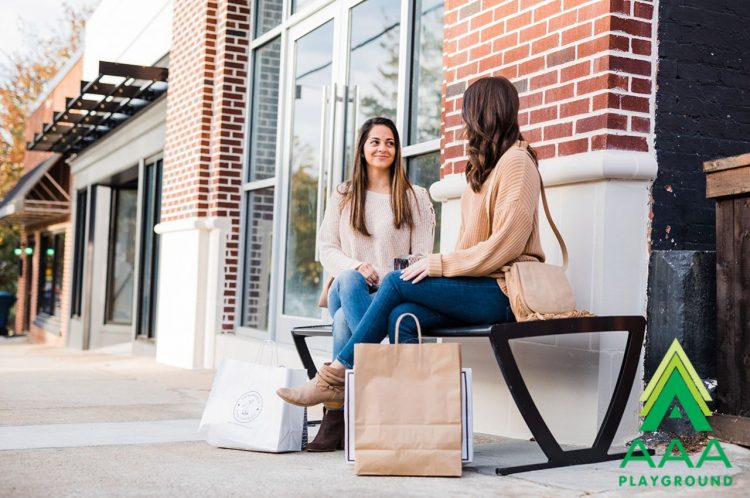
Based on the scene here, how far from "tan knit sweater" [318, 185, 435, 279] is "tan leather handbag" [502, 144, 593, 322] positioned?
0.97 m

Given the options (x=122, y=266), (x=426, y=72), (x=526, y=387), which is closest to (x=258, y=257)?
(x=426, y=72)

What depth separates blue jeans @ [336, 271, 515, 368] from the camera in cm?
371

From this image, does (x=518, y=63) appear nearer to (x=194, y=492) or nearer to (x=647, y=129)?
(x=647, y=129)

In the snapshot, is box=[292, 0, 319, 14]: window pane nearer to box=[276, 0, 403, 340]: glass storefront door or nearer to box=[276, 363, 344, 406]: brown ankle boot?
box=[276, 0, 403, 340]: glass storefront door

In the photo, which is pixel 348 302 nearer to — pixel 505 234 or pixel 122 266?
pixel 505 234

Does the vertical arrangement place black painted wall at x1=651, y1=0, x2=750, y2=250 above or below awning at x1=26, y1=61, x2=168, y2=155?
below

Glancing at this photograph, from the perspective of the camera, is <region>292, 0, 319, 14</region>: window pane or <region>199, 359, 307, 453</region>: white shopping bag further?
<region>292, 0, 319, 14</region>: window pane

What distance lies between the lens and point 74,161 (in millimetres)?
17922

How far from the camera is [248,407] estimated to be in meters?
4.03

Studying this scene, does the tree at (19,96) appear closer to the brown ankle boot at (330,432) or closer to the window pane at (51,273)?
the window pane at (51,273)

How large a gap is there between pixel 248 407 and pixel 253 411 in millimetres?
28

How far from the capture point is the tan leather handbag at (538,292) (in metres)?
3.60

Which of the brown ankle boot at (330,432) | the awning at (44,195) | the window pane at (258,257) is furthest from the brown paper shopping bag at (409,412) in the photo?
the awning at (44,195)

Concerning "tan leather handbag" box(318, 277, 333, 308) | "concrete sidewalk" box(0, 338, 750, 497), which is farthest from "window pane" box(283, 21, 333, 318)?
"tan leather handbag" box(318, 277, 333, 308)
